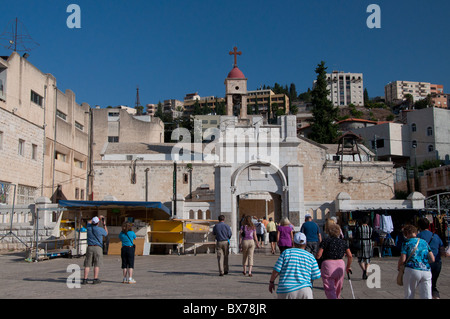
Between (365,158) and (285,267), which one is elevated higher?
(365,158)

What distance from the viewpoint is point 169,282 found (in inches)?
467

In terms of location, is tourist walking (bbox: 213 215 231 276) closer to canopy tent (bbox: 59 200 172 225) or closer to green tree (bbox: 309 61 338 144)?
canopy tent (bbox: 59 200 172 225)


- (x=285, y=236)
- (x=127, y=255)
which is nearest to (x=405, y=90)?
(x=285, y=236)

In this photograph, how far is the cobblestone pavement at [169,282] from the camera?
9992mm

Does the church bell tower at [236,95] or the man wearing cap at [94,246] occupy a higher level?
the church bell tower at [236,95]

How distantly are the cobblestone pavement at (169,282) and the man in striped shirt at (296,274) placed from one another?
9.46 ft

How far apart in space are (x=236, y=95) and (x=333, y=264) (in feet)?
82.1

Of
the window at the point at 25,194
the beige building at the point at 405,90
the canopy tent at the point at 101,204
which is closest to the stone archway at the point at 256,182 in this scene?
the canopy tent at the point at 101,204

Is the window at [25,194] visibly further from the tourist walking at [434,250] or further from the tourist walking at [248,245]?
the tourist walking at [434,250]

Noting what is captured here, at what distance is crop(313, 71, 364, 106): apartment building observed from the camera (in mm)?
165750
